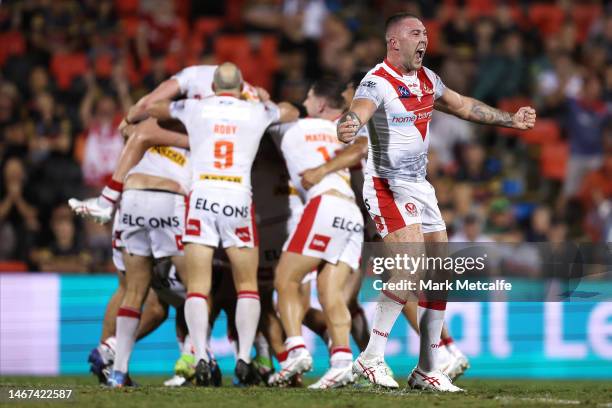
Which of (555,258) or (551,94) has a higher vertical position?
(551,94)

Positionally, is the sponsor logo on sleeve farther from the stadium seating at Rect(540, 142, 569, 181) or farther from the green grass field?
the stadium seating at Rect(540, 142, 569, 181)

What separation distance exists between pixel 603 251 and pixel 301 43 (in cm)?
927

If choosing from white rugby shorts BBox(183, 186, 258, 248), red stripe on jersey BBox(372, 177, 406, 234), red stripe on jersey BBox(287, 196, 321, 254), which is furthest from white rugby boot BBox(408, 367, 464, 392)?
white rugby shorts BBox(183, 186, 258, 248)

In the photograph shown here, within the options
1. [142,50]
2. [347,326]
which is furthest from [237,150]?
[142,50]

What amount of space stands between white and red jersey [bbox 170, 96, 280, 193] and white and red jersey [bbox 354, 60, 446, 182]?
4.70 ft

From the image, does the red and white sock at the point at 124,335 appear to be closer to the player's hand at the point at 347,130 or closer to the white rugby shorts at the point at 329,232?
the white rugby shorts at the point at 329,232

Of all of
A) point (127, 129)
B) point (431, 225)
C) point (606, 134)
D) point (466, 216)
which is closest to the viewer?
point (431, 225)

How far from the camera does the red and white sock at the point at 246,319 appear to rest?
372 inches

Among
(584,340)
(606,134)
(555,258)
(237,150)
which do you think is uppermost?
(606,134)

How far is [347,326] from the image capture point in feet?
31.6

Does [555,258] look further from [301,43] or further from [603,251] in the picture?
[301,43]

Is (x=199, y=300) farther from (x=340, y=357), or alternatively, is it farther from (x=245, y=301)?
(x=340, y=357)

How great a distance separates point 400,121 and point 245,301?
2145 mm

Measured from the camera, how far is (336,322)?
9.60 metres
